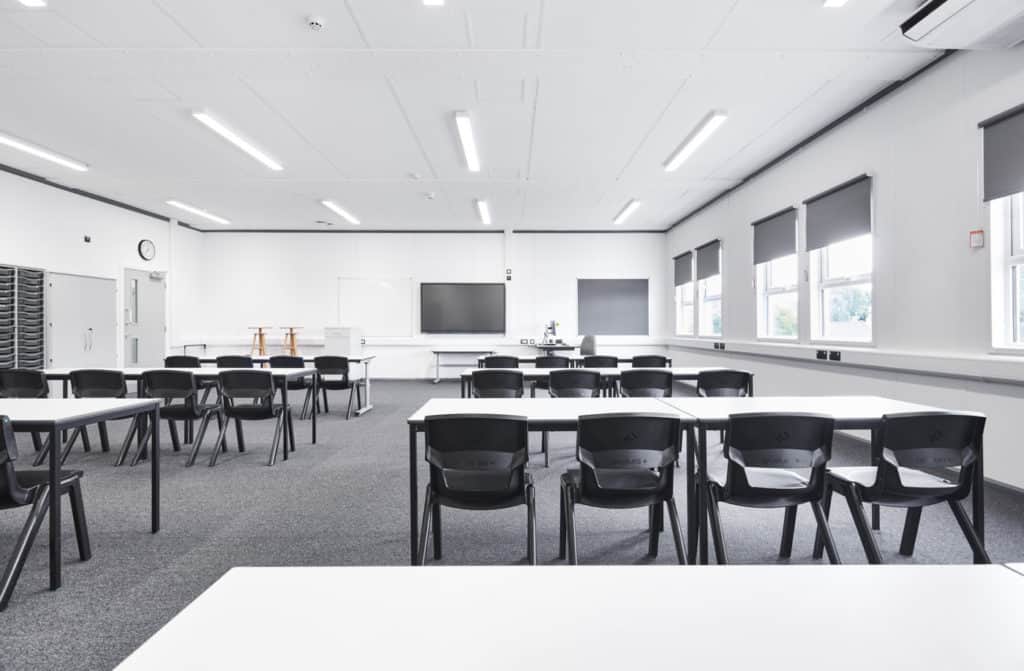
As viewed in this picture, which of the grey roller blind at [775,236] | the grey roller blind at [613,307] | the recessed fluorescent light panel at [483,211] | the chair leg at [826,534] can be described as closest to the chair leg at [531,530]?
the chair leg at [826,534]

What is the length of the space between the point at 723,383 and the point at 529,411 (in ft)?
8.05

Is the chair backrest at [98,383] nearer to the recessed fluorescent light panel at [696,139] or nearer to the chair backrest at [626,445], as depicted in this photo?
the chair backrest at [626,445]

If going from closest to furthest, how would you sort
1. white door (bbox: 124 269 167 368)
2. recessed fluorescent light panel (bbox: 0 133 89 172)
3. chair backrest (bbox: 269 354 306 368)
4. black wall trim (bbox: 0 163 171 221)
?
recessed fluorescent light panel (bbox: 0 133 89 172)
chair backrest (bbox: 269 354 306 368)
black wall trim (bbox: 0 163 171 221)
white door (bbox: 124 269 167 368)

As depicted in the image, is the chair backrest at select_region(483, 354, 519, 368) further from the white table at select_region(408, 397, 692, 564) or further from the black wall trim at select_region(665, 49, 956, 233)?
the black wall trim at select_region(665, 49, 956, 233)

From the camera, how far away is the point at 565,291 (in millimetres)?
9984

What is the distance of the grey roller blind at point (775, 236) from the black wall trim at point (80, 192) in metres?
9.65

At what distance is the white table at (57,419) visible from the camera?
7.01 ft

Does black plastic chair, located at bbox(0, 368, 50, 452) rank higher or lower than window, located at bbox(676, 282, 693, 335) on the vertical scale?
lower

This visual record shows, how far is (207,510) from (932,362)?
5239 mm

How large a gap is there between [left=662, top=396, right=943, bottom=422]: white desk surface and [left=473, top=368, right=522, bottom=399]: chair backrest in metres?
1.56

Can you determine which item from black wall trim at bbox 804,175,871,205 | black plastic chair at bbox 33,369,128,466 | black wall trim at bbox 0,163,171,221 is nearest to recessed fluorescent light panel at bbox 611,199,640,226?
black wall trim at bbox 804,175,871,205

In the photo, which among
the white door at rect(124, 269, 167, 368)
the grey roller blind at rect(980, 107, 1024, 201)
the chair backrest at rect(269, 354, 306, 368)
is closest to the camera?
the grey roller blind at rect(980, 107, 1024, 201)

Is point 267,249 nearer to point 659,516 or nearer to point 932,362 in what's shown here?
point 659,516

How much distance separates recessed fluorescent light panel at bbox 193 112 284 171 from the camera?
4.78 meters
